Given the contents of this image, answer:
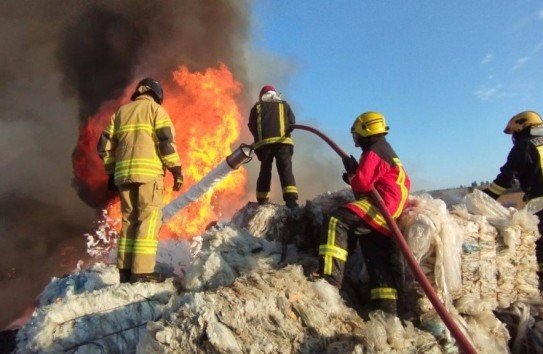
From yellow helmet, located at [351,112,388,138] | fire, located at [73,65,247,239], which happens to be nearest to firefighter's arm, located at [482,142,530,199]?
yellow helmet, located at [351,112,388,138]

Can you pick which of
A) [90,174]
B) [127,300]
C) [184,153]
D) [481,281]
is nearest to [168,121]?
[127,300]

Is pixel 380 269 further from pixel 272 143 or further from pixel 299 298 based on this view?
pixel 272 143

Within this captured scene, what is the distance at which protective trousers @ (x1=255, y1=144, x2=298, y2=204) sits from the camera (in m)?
5.48

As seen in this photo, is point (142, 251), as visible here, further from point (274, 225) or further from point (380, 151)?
point (380, 151)

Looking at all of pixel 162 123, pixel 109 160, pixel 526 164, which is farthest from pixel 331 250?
pixel 526 164

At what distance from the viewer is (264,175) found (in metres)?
5.62

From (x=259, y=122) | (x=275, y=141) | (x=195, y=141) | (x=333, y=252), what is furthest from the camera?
(x=195, y=141)

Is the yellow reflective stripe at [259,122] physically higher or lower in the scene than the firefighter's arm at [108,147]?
higher

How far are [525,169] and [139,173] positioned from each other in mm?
4003

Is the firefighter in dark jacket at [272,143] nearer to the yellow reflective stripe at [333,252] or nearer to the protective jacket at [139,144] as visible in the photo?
the protective jacket at [139,144]

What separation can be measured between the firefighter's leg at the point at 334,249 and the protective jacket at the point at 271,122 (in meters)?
2.29

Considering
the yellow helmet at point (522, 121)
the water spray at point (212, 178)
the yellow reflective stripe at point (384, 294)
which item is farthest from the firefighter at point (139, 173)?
the yellow helmet at point (522, 121)

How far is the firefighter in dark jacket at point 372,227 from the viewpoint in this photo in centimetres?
333

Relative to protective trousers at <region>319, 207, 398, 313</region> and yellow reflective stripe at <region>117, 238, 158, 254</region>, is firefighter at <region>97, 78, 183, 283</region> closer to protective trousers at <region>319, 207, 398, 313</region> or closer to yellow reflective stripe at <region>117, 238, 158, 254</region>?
yellow reflective stripe at <region>117, 238, 158, 254</region>
